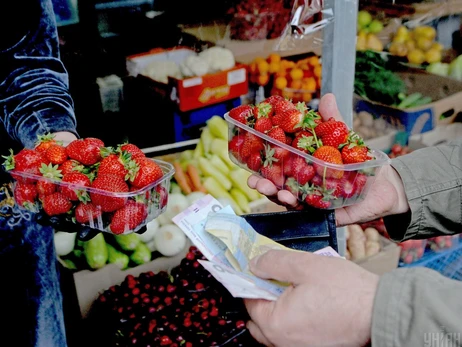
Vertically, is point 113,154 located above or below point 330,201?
above

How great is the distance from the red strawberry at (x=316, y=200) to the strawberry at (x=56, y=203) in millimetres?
704

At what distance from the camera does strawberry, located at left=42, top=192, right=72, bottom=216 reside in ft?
A: 4.59

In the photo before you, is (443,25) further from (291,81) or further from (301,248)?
(301,248)

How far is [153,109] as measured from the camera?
3.11 m

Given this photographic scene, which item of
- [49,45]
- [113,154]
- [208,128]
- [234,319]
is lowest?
[234,319]

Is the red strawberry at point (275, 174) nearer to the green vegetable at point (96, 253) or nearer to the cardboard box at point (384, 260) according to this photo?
the green vegetable at point (96, 253)

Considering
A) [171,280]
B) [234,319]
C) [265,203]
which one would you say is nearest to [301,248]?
[234,319]

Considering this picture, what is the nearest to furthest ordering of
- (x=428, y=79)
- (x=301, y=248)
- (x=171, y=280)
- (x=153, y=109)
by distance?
1. (x=301, y=248)
2. (x=171, y=280)
3. (x=153, y=109)
4. (x=428, y=79)

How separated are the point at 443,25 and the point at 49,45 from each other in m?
2.94

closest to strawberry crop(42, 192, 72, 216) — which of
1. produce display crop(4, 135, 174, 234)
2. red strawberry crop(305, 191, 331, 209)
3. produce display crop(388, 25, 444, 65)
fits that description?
produce display crop(4, 135, 174, 234)

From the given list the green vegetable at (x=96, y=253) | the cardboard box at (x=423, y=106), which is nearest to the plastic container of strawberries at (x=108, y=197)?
the green vegetable at (x=96, y=253)

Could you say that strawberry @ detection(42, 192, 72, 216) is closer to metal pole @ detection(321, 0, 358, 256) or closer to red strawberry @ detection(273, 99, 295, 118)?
red strawberry @ detection(273, 99, 295, 118)

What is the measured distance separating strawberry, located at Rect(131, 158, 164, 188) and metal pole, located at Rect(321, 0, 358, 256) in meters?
0.83

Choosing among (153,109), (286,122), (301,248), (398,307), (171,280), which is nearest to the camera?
(398,307)
